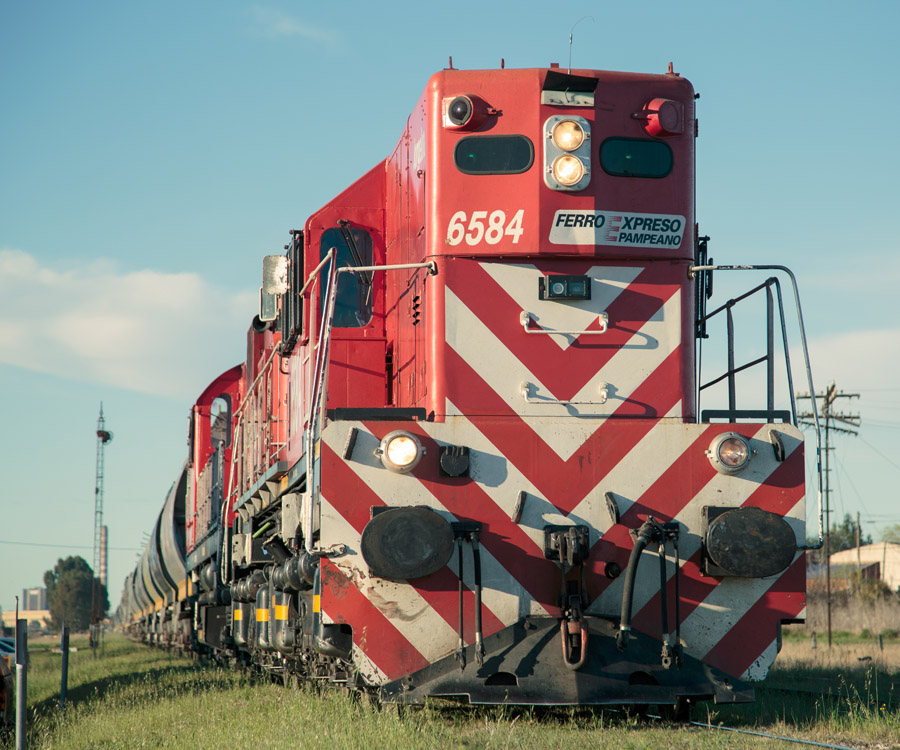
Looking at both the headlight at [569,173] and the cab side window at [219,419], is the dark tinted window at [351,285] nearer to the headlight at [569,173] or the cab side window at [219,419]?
the headlight at [569,173]

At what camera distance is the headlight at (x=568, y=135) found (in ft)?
21.2

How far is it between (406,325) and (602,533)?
1974 millimetres

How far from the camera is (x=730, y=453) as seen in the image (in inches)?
239

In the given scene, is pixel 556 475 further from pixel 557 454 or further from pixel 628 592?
pixel 628 592

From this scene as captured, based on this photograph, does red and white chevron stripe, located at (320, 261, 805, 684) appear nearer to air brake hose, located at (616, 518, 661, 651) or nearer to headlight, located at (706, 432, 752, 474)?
headlight, located at (706, 432, 752, 474)

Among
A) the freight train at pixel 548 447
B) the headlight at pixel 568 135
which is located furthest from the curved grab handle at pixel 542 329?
the headlight at pixel 568 135

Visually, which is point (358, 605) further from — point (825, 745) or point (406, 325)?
point (825, 745)

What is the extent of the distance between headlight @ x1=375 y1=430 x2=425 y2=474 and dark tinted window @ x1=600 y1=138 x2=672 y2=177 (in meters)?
2.04

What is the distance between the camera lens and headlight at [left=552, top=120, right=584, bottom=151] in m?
6.47

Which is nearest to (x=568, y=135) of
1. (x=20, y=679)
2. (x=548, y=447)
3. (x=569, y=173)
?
(x=569, y=173)

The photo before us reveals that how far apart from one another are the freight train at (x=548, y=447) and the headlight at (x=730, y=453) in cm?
1

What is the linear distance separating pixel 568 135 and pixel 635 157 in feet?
1.42

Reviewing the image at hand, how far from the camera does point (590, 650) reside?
225 inches

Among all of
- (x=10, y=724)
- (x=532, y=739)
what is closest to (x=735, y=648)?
(x=532, y=739)
